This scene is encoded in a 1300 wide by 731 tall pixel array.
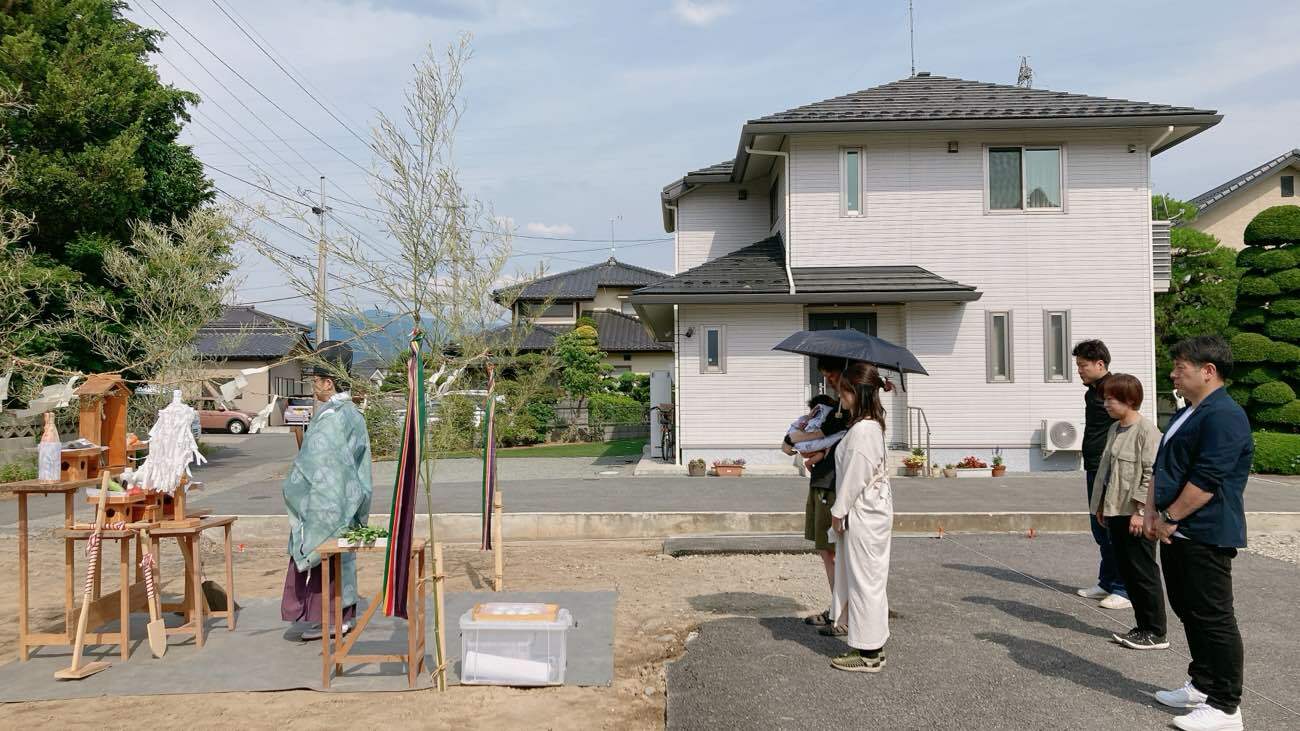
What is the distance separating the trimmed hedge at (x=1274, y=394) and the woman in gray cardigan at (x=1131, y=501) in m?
13.8

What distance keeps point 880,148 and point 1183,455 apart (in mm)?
12662

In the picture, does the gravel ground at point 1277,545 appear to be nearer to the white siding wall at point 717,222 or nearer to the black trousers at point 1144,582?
the black trousers at point 1144,582

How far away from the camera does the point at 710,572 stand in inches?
313

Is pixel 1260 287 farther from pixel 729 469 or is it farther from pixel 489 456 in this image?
pixel 489 456

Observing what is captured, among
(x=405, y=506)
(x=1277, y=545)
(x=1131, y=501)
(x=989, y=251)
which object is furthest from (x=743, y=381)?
(x=405, y=506)

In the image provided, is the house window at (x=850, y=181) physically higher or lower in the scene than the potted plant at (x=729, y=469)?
higher

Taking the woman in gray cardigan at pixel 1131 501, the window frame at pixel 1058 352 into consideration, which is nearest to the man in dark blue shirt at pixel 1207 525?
the woman in gray cardigan at pixel 1131 501

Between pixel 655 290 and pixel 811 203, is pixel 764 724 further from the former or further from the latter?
pixel 811 203

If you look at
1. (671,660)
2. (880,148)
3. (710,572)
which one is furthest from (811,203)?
(671,660)

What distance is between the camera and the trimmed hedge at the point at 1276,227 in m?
16.9

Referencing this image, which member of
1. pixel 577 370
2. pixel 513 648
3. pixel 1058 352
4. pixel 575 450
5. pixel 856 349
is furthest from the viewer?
pixel 577 370

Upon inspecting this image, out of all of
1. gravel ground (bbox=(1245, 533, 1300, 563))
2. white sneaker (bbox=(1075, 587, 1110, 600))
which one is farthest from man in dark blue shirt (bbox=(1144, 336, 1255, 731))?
gravel ground (bbox=(1245, 533, 1300, 563))

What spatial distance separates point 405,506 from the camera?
4.59 meters

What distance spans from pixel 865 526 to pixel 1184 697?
1744 mm
